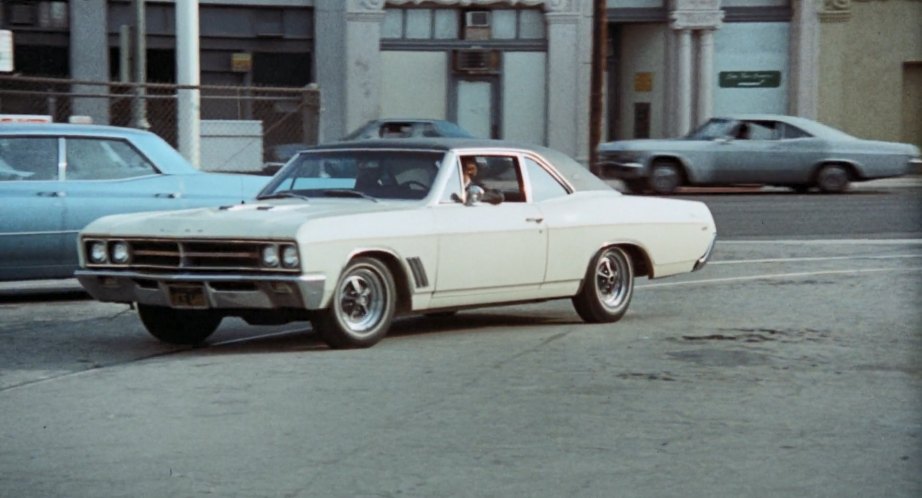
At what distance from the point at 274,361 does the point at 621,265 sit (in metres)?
3.12

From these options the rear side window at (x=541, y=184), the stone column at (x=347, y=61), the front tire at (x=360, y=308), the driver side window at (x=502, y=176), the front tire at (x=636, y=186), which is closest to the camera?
the front tire at (x=360, y=308)

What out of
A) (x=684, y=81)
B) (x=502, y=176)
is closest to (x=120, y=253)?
(x=502, y=176)

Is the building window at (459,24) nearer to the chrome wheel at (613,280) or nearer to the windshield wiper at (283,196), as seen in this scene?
the chrome wheel at (613,280)

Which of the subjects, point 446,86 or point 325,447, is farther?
point 446,86

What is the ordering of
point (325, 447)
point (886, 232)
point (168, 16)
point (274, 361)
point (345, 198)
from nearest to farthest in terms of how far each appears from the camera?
point (325, 447) < point (274, 361) < point (345, 198) < point (886, 232) < point (168, 16)

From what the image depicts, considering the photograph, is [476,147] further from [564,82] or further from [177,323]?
[564,82]

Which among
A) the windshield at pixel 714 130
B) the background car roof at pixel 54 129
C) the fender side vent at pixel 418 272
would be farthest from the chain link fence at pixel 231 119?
the windshield at pixel 714 130

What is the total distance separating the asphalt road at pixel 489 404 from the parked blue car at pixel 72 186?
0.51 meters

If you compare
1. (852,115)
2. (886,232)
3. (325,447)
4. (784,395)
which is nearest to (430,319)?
(784,395)

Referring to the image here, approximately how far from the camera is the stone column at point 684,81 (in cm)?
3675

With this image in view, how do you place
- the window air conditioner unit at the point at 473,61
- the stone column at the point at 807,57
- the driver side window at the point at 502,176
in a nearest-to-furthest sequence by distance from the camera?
the driver side window at the point at 502,176
the stone column at the point at 807,57
the window air conditioner unit at the point at 473,61

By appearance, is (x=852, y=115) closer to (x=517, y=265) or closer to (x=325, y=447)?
(x=517, y=265)

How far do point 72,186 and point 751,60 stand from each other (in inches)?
1041

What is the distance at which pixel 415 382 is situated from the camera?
8.86 metres
